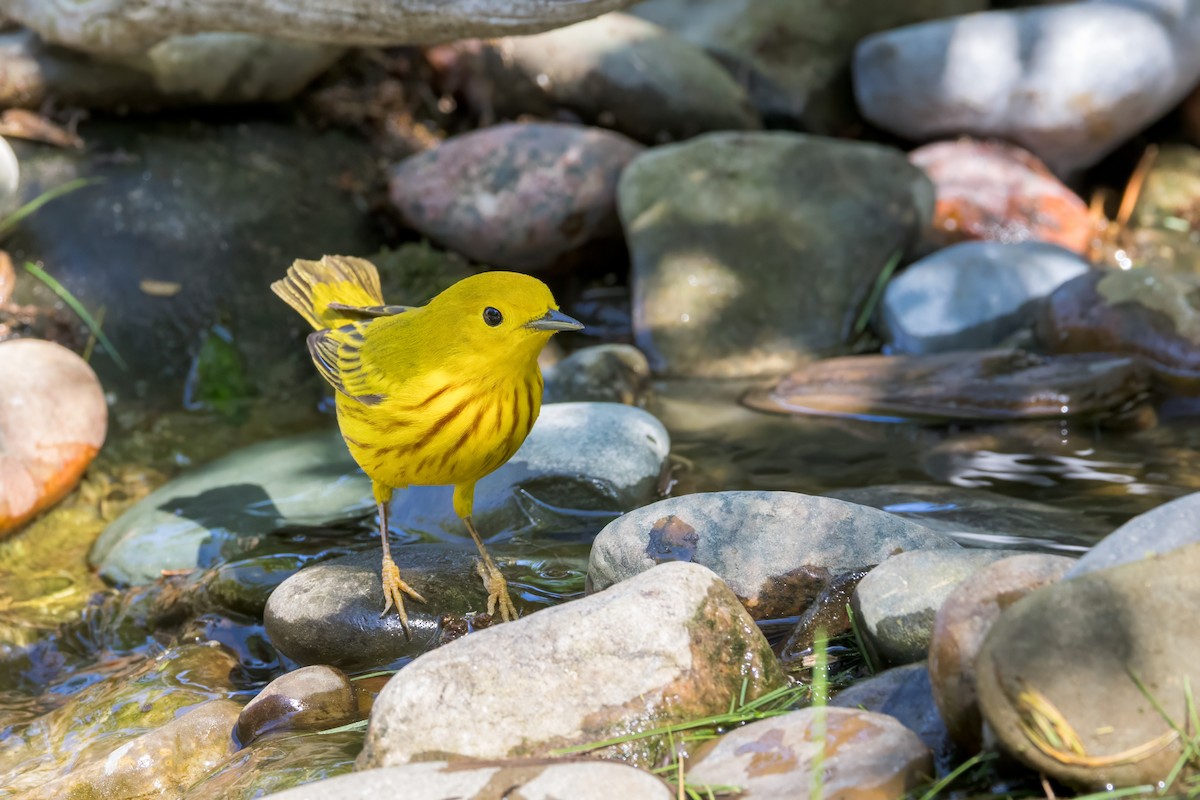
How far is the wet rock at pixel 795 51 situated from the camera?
29.0ft

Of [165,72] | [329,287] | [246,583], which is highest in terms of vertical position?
[165,72]

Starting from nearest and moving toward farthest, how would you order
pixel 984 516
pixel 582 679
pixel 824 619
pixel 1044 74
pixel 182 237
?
pixel 582 679 → pixel 824 619 → pixel 984 516 → pixel 182 237 → pixel 1044 74

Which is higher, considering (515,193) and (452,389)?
(452,389)

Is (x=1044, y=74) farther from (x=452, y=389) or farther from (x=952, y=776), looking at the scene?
(x=952, y=776)

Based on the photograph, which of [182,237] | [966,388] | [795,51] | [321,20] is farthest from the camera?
[795,51]

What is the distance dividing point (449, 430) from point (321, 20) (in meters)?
2.84

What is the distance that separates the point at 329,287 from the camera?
4.82 m

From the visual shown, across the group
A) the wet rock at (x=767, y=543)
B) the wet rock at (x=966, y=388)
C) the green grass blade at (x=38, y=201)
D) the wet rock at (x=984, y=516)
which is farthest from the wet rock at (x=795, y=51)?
the wet rock at (x=767, y=543)

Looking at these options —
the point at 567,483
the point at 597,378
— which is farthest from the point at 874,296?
the point at 567,483

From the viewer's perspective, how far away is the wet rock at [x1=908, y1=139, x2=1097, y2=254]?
7902 millimetres

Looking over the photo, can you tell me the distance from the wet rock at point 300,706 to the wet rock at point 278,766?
8cm

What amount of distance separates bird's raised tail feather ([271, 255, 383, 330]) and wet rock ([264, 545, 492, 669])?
1.15m

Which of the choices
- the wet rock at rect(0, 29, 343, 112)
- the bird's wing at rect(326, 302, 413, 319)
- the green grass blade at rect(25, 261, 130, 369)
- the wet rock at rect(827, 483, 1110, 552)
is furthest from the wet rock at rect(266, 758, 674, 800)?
the wet rock at rect(0, 29, 343, 112)

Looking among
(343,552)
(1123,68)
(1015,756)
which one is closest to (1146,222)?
(1123,68)
